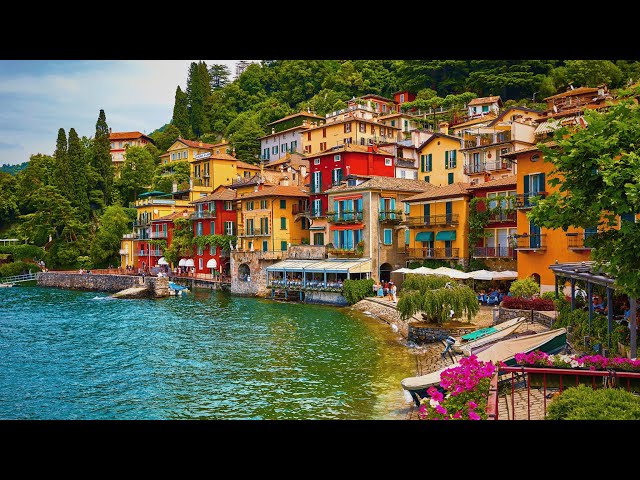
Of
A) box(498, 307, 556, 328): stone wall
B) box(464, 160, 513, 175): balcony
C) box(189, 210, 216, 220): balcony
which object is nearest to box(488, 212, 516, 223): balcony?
box(464, 160, 513, 175): balcony

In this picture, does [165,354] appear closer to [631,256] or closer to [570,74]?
[631,256]

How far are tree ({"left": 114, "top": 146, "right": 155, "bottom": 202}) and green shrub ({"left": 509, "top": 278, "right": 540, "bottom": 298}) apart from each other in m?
47.8

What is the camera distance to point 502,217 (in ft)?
78.6

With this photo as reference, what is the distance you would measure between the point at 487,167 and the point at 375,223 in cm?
738

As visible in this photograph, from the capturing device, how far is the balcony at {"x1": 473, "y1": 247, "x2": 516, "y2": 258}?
23.7m

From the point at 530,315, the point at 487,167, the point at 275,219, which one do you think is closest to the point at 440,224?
the point at 487,167

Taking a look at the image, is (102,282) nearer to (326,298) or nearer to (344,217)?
(326,298)

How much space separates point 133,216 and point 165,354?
40988mm

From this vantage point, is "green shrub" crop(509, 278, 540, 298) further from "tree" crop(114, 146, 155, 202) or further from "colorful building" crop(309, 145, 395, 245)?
"tree" crop(114, 146, 155, 202)

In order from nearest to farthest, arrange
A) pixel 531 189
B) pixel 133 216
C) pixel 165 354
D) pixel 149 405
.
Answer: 1. pixel 149 405
2. pixel 165 354
3. pixel 531 189
4. pixel 133 216

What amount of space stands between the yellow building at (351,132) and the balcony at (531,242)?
71.6 feet

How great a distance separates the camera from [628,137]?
266 inches

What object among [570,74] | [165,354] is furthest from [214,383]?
[570,74]

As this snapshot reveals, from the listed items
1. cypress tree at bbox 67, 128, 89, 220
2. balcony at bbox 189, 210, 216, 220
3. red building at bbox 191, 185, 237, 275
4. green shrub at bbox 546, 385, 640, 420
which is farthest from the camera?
cypress tree at bbox 67, 128, 89, 220
